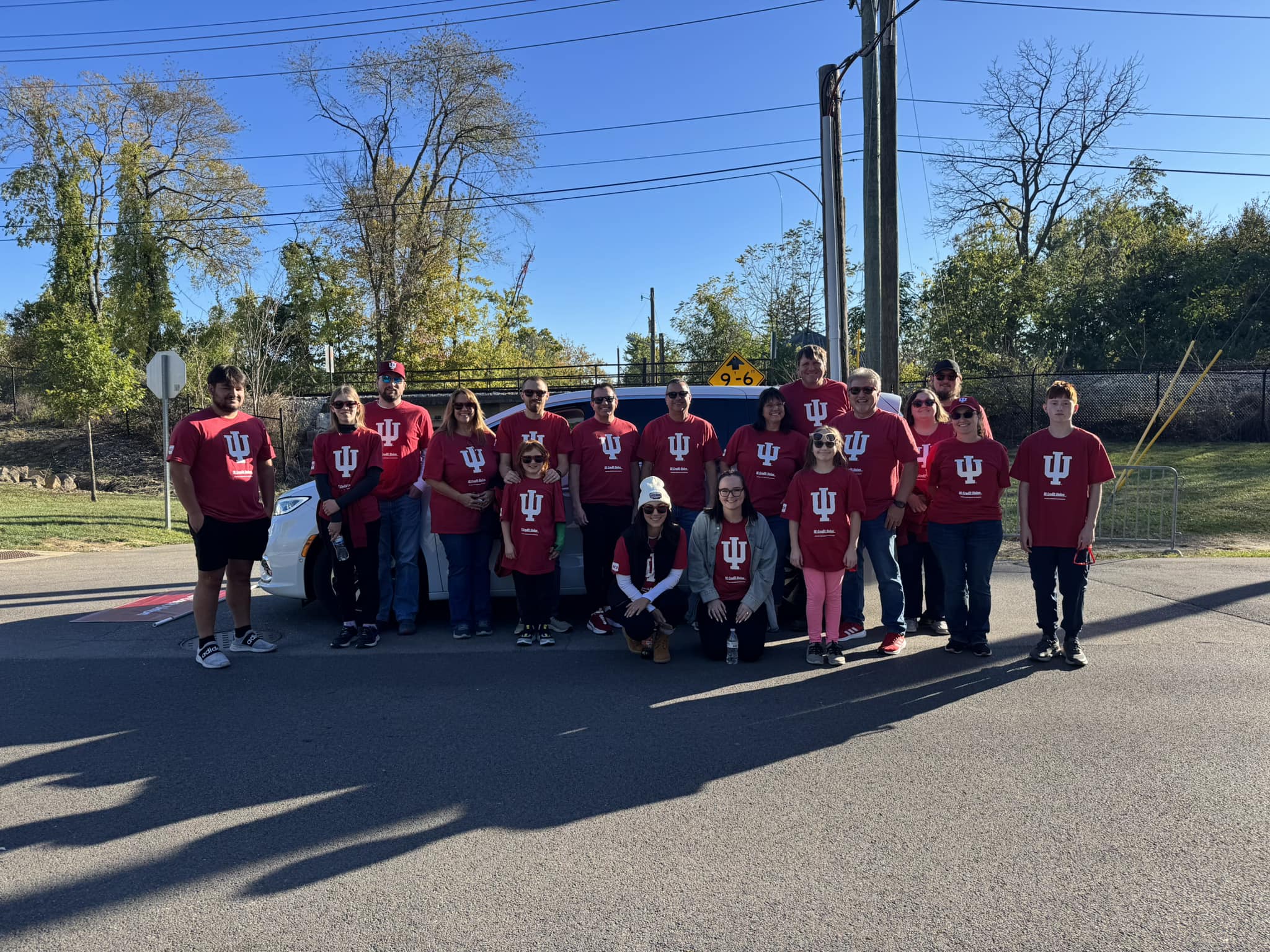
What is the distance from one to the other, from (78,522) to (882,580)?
14.0 metres

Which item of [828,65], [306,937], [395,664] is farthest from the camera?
[828,65]

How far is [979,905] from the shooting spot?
9.18 ft

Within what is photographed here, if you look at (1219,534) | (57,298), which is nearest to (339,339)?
(57,298)

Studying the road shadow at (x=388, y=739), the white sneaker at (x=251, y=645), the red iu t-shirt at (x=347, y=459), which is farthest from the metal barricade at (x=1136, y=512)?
the white sneaker at (x=251, y=645)

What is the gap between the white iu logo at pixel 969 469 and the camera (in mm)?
5656

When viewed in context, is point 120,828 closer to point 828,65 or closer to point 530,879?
point 530,879

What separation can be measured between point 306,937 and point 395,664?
309 centimetres

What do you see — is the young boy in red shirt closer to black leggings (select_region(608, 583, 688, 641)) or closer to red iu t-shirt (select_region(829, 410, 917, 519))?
red iu t-shirt (select_region(829, 410, 917, 519))

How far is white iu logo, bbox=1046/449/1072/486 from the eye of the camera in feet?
17.8

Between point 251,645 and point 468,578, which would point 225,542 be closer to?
point 251,645

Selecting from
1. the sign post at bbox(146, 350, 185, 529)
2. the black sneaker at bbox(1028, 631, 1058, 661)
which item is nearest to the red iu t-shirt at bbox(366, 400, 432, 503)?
the black sneaker at bbox(1028, 631, 1058, 661)

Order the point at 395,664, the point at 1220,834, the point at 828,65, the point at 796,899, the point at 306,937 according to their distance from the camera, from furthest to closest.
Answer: the point at 828,65
the point at 395,664
the point at 1220,834
the point at 796,899
the point at 306,937

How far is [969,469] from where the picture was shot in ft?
18.6

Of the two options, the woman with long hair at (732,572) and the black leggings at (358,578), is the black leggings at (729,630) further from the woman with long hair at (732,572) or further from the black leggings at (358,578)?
the black leggings at (358,578)
